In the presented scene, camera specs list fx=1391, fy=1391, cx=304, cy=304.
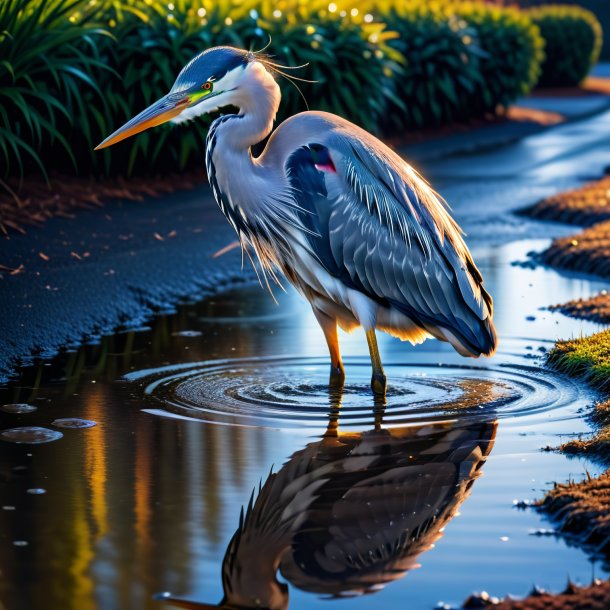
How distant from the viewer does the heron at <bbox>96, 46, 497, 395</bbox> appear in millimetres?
6227

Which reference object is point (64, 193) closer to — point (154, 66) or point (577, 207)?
point (154, 66)

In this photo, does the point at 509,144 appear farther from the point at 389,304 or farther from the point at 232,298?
the point at 389,304

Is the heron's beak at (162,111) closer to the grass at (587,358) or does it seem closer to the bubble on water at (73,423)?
the bubble on water at (73,423)

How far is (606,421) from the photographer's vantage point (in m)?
5.68

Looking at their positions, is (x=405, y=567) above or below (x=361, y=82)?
below

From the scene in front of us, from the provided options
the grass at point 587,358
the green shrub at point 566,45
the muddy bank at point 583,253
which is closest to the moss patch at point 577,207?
the muddy bank at point 583,253

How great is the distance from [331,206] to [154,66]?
5597 millimetres

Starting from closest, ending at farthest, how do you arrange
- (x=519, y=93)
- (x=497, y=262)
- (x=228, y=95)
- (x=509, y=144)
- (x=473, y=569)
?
(x=473, y=569)
(x=228, y=95)
(x=497, y=262)
(x=509, y=144)
(x=519, y=93)

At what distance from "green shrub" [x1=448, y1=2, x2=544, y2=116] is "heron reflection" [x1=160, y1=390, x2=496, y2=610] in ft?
42.5

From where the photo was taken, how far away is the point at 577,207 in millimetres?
11945

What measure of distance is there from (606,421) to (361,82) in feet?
27.7

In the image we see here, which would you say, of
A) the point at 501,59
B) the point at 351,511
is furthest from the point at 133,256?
the point at 501,59

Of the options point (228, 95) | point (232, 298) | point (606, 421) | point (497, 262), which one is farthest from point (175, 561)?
point (497, 262)

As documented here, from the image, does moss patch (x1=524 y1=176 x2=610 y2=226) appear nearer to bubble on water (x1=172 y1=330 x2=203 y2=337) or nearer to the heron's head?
bubble on water (x1=172 y1=330 x2=203 y2=337)
